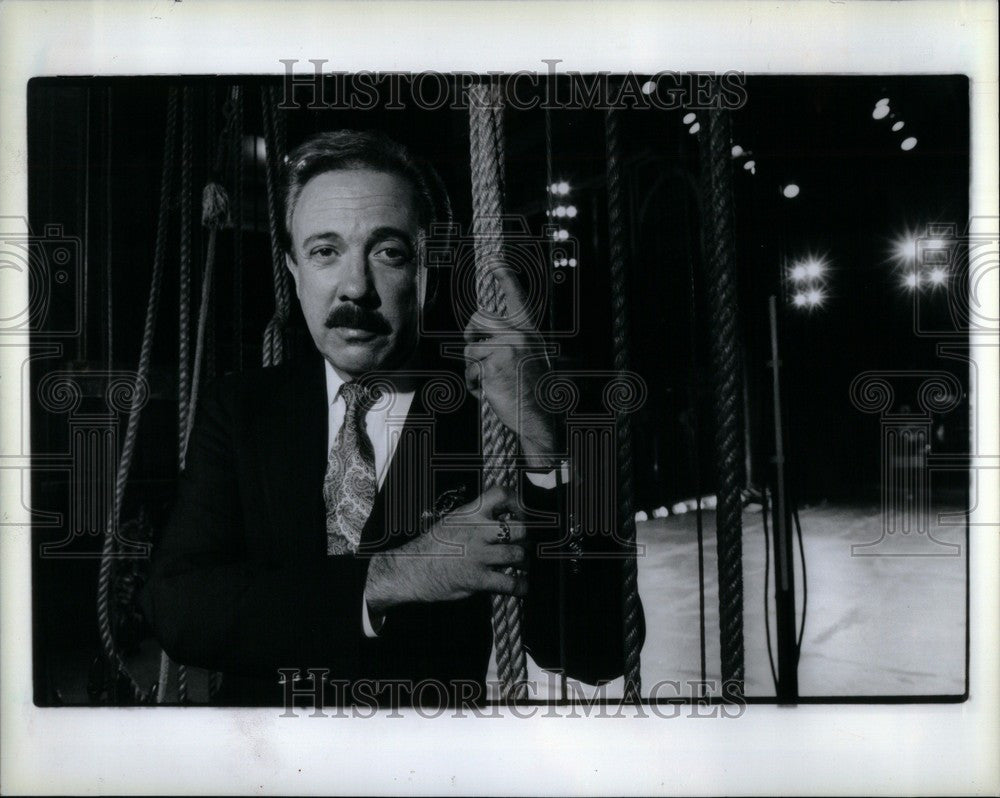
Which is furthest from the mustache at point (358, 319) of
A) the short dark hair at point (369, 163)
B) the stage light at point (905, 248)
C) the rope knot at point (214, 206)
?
the stage light at point (905, 248)

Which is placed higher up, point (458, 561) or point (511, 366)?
point (511, 366)

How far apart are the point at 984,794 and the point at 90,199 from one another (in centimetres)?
177

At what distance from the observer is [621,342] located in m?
1.25

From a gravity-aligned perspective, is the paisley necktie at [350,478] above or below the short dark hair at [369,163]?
below

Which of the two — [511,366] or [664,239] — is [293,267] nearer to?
[511,366]

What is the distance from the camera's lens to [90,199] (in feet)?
4.17

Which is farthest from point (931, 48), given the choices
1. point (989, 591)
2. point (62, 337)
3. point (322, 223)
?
point (62, 337)

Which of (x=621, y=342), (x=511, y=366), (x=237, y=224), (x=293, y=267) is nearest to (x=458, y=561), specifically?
(x=511, y=366)

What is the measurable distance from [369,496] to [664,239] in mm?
625

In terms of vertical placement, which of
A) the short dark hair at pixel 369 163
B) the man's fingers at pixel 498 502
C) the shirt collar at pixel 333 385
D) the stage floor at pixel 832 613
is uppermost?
the short dark hair at pixel 369 163

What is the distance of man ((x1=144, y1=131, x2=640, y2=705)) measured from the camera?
1251 millimetres

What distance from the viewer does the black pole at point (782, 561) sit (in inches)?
49.4

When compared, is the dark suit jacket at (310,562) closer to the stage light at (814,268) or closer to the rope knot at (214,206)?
the rope knot at (214,206)

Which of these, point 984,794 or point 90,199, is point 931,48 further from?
point 90,199
